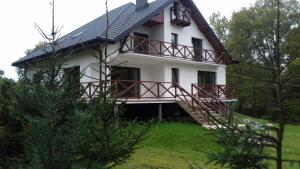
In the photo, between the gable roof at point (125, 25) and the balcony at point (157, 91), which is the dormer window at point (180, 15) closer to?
the gable roof at point (125, 25)

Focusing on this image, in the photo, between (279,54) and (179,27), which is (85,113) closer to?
(279,54)

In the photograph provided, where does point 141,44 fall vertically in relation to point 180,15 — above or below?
below

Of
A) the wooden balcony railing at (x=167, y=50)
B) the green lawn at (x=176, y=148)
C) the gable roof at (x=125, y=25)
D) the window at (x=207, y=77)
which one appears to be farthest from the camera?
the window at (x=207, y=77)

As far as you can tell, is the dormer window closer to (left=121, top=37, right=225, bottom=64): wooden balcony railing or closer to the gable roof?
the gable roof

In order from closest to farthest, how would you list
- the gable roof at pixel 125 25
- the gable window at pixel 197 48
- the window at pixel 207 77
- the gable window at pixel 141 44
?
the gable roof at pixel 125 25
the gable window at pixel 141 44
the gable window at pixel 197 48
the window at pixel 207 77

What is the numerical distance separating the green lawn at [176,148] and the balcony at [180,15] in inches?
263

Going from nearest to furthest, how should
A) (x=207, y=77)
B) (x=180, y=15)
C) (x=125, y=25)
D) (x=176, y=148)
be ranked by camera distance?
1. (x=176, y=148)
2. (x=125, y=25)
3. (x=180, y=15)
4. (x=207, y=77)

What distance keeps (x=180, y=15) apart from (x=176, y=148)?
425 inches

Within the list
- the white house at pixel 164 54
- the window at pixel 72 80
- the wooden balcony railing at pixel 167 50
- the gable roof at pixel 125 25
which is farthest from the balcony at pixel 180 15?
the window at pixel 72 80

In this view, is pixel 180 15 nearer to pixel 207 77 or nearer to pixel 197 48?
pixel 197 48

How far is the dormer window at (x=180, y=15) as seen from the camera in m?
20.6

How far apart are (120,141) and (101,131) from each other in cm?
29

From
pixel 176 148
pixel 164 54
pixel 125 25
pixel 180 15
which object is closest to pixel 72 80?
pixel 176 148

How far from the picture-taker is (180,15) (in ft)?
68.7
